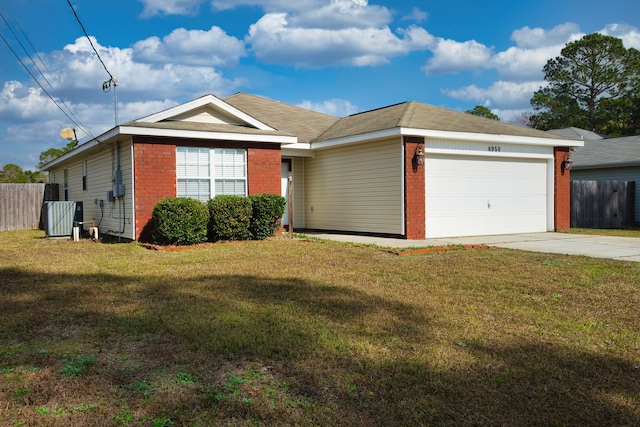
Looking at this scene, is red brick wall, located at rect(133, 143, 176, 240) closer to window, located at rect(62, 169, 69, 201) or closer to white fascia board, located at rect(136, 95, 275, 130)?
white fascia board, located at rect(136, 95, 275, 130)

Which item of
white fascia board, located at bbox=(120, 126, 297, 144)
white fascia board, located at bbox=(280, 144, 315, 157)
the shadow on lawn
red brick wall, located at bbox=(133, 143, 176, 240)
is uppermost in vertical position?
white fascia board, located at bbox=(120, 126, 297, 144)

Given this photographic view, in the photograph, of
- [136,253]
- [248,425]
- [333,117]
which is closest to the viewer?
[248,425]

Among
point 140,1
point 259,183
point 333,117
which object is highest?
point 140,1

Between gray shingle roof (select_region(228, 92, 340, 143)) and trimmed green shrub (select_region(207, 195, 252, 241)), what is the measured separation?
161 inches

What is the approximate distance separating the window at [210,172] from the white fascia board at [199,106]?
0.89m

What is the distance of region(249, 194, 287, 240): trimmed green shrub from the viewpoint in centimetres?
1244

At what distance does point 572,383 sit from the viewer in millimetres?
3488

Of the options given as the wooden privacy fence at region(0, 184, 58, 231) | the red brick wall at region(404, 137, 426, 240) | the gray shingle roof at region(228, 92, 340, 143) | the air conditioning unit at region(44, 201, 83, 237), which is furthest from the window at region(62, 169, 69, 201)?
the red brick wall at region(404, 137, 426, 240)

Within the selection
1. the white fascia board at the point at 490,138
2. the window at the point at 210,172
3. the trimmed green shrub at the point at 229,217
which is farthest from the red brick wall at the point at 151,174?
the white fascia board at the point at 490,138

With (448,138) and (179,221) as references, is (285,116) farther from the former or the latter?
(179,221)

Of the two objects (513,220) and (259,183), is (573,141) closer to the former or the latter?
(513,220)

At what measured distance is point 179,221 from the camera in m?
11.3

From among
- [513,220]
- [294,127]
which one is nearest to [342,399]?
[513,220]

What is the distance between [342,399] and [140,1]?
14722 millimetres
